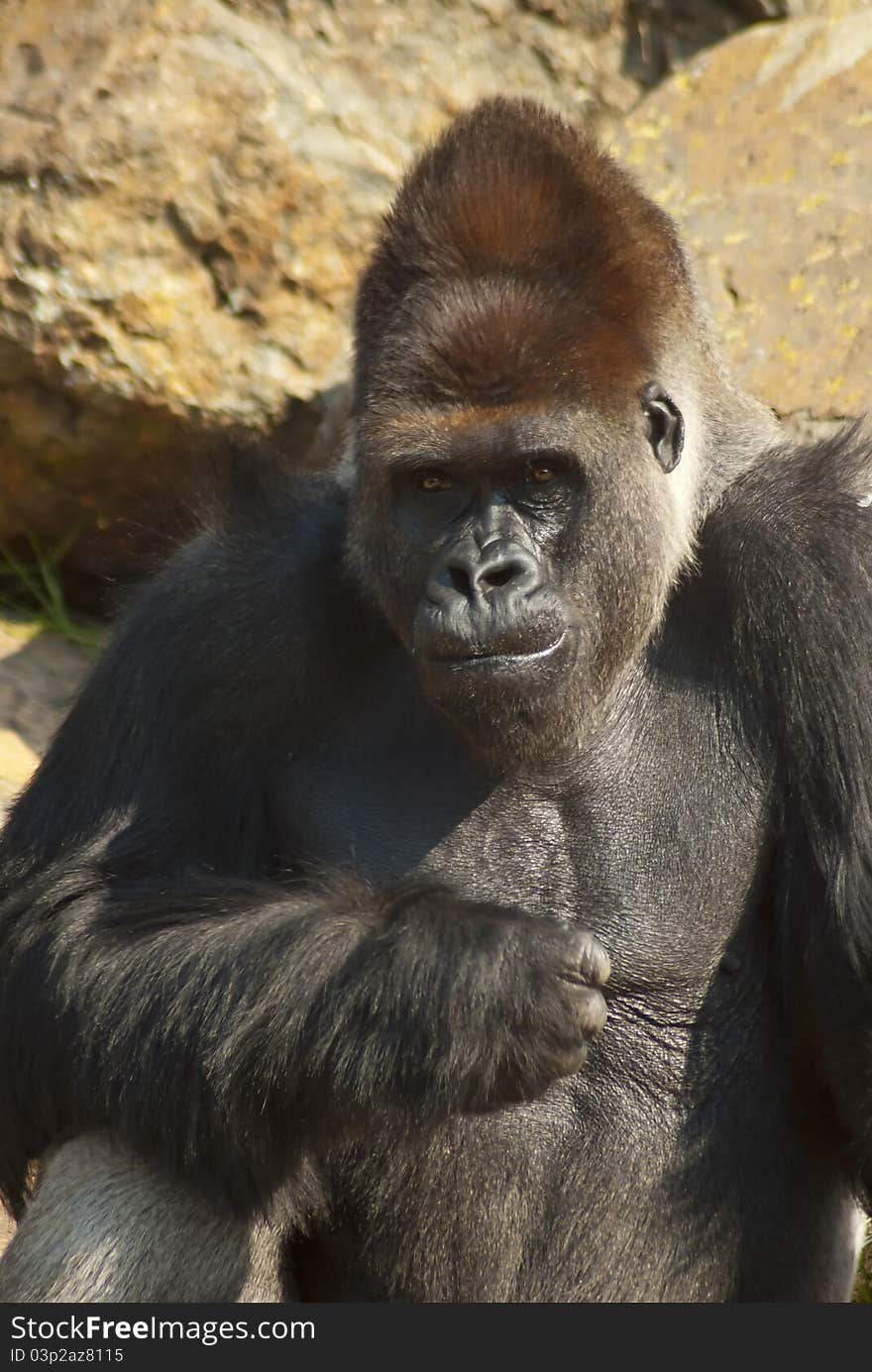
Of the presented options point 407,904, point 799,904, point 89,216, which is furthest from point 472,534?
point 89,216

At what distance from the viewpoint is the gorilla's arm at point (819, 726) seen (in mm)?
3930

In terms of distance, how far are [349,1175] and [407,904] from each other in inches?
25.4

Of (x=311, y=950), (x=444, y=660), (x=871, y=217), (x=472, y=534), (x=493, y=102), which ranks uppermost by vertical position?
(x=871, y=217)

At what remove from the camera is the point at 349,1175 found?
13.1 ft

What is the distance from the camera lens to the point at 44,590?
7.20 metres

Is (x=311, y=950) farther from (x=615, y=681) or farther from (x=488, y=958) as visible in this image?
(x=615, y=681)

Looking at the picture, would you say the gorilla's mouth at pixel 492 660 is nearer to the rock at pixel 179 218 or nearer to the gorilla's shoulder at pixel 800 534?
the gorilla's shoulder at pixel 800 534

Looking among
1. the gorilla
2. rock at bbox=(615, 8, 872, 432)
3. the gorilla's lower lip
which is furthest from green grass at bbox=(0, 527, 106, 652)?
the gorilla's lower lip

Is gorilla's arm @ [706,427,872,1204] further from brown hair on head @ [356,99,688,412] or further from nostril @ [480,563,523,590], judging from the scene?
nostril @ [480,563,523,590]

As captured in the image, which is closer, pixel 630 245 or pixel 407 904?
pixel 407 904

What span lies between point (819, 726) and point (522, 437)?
842mm

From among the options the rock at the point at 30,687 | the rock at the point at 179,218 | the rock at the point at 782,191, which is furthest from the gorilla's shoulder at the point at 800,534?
the rock at the point at 30,687

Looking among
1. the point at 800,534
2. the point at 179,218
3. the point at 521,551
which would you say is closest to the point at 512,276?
the point at 521,551

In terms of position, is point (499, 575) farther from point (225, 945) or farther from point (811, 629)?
point (225, 945)
